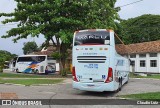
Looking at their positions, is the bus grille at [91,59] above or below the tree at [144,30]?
below

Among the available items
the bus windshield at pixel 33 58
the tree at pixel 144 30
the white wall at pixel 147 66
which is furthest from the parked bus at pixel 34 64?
the tree at pixel 144 30

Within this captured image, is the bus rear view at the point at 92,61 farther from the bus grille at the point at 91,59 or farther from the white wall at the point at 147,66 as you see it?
the white wall at the point at 147,66

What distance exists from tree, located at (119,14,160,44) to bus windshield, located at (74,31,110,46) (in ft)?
164

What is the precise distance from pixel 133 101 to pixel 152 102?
1047 millimetres

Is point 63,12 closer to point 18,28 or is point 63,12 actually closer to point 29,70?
point 18,28

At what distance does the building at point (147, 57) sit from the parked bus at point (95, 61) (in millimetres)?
30705

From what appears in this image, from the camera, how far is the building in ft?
159

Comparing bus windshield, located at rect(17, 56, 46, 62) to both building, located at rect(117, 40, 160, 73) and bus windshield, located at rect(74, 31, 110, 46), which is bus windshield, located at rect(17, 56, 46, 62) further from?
bus windshield, located at rect(74, 31, 110, 46)

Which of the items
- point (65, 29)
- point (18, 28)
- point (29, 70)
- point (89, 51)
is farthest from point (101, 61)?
point (29, 70)

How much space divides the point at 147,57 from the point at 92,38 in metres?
35.2

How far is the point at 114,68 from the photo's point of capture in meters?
16.9

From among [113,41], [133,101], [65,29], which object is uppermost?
[65,29]

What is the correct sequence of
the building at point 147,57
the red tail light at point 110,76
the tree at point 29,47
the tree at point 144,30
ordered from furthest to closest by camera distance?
the tree at point 29,47 < the tree at point 144,30 < the building at point 147,57 < the red tail light at point 110,76

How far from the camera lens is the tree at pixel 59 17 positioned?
31.3m
